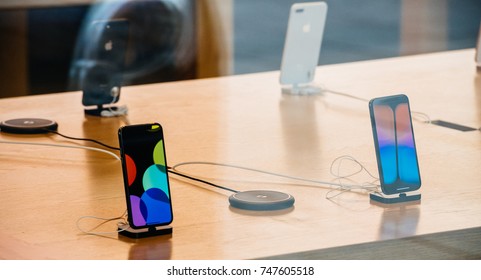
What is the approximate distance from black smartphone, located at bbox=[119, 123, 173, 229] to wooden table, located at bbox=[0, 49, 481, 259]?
0.12 feet

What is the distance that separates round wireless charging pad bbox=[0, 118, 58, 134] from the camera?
236 cm

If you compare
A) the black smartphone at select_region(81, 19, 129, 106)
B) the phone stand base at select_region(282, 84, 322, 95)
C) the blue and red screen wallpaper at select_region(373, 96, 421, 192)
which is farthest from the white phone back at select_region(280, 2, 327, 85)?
the blue and red screen wallpaper at select_region(373, 96, 421, 192)

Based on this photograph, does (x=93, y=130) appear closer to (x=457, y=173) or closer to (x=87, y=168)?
(x=87, y=168)

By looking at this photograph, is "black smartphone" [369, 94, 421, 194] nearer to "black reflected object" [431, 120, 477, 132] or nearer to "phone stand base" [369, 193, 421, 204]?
"phone stand base" [369, 193, 421, 204]

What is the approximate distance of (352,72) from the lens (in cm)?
315

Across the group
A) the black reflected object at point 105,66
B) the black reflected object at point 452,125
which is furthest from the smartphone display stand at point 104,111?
the black reflected object at point 452,125

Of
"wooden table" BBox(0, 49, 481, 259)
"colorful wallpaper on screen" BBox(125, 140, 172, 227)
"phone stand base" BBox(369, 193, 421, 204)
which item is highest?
"colorful wallpaper on screen" BBox(125, 140, 172, 227)

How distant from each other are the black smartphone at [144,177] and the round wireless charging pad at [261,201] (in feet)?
0.58

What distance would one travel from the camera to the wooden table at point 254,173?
1.50 m

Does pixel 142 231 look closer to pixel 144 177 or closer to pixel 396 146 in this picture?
pixel 144 177

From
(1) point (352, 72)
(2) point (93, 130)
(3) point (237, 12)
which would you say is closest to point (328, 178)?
(2) point (93, 130)

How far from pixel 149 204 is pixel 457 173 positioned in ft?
2.24

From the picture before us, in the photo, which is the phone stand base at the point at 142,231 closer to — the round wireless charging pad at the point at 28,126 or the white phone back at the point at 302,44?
the round wireless charging pad at the point at 28,126
